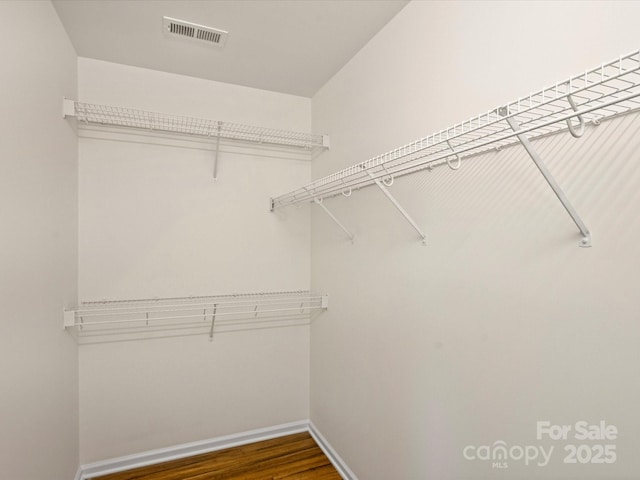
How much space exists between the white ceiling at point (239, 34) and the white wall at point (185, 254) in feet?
0.62

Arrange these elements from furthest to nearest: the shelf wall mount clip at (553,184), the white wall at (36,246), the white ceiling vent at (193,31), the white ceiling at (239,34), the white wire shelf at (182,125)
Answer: the white wire shelf at (182,125)
the white ceiling vent at (193,31)
the white ceiling at (239,34)
the white wall at (36,246)
the shelf wall mount clip at (553,184)

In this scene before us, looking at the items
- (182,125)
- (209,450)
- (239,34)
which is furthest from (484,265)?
(209,450)

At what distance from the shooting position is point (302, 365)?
103 inches

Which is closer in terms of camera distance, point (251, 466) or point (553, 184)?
point (553, 184)

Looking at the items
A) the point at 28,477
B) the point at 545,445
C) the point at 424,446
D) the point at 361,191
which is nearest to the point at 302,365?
the point at 424,446

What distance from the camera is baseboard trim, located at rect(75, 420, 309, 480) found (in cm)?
207

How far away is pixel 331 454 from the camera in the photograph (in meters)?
2.22

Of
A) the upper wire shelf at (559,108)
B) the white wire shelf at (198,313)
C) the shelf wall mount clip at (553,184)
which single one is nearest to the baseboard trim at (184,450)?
the white wire shelf at (198,313)

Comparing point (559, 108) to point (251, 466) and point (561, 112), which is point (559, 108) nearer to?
point (561, 112)

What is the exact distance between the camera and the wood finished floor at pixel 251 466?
6.73 ft

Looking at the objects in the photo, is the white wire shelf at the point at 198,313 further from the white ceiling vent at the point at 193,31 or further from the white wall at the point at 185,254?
the white ceiling vent at the point at 193,31

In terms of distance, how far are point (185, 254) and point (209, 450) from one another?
1.35m

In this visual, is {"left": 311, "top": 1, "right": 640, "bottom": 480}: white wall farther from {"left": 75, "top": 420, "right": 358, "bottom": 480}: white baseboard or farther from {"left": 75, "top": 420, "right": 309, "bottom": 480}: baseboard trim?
{"left": 75, "top": 420, "right": 309, "bottom": 480}: baseboard trim

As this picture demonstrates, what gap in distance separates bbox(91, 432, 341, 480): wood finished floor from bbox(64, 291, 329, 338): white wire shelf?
817 millimetres
